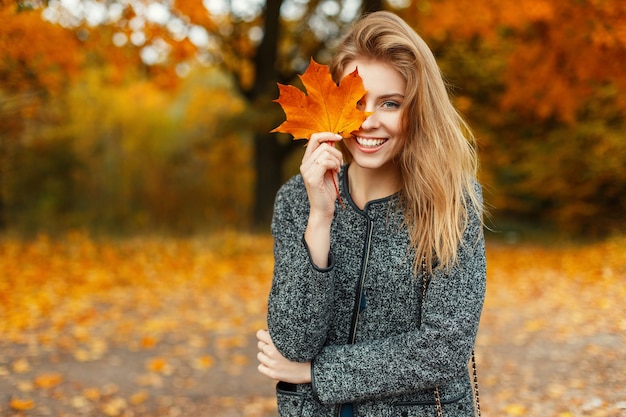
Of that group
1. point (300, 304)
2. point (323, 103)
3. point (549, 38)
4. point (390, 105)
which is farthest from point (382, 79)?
point (549, 38)

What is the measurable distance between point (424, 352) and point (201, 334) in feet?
14.2

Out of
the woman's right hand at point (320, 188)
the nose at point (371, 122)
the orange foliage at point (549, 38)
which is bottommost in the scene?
the woman's right hand at point (320, 188)

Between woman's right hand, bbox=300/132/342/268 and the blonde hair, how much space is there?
0.83 feet

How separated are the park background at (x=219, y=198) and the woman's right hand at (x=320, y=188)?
0.51m

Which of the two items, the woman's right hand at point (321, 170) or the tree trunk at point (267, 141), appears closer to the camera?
the woman's right hand at point (321, 170)

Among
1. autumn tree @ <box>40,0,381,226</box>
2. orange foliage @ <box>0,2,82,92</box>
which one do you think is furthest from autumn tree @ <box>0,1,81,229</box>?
autumn tree @ <box>40,0,381,226</box>

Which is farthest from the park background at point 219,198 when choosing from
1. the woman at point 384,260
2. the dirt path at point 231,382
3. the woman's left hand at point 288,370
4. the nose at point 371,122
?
the woman's left hand at point 288,370

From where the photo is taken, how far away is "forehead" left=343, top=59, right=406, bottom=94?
170cm

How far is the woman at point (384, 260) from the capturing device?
161cm

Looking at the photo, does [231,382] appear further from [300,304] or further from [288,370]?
[300,304]

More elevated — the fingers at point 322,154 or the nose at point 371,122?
the nose at point 371,122

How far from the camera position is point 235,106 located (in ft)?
53.2

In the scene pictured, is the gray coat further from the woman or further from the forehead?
the forehead

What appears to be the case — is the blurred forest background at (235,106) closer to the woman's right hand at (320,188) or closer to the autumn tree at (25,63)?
the autumn tree at (25,63)
